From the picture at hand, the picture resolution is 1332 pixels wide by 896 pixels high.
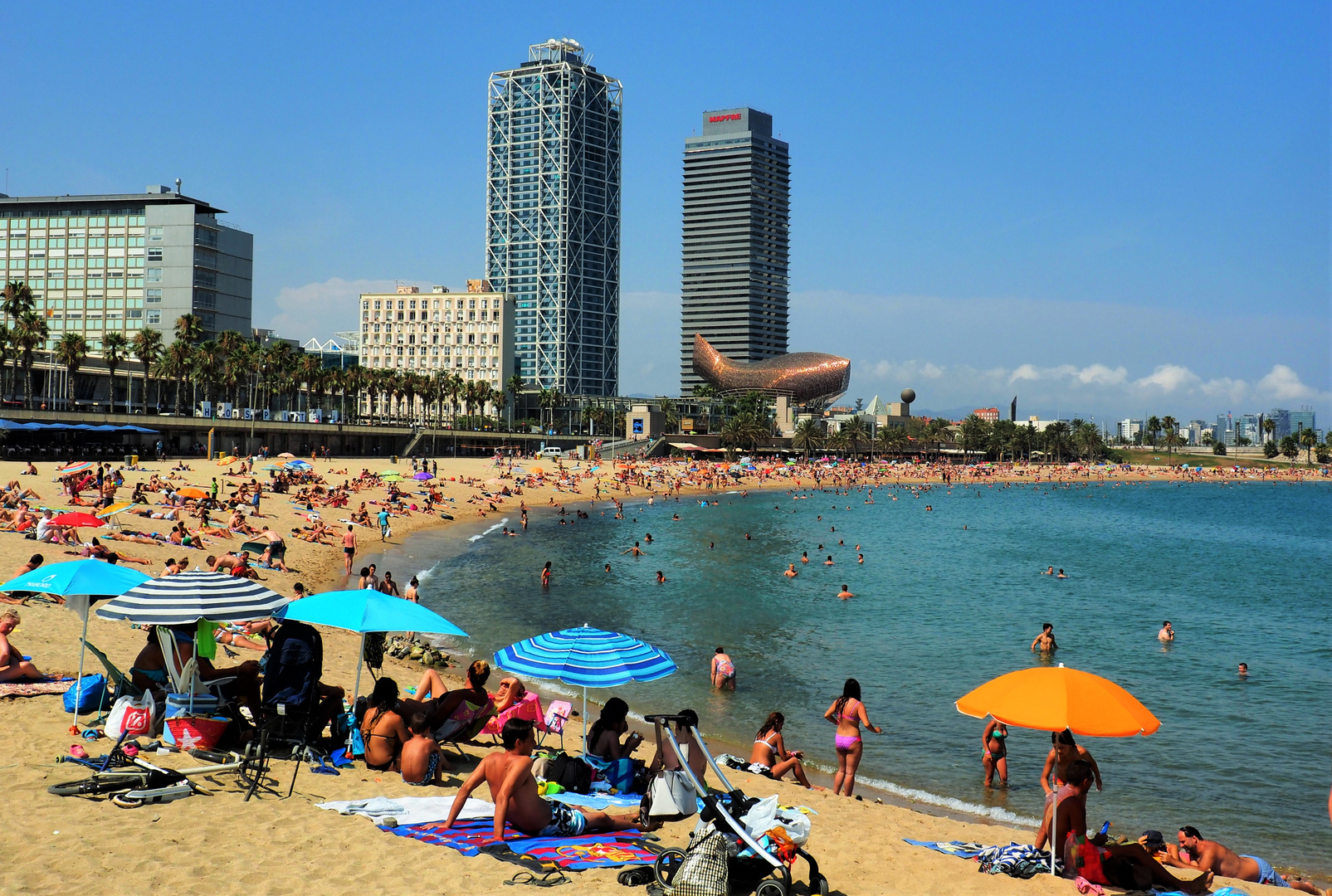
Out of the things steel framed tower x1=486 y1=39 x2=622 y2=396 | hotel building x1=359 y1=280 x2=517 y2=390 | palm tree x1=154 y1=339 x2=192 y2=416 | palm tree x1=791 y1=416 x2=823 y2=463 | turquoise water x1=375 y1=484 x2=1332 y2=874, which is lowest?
turquoise water x1=375 y1=484 x2=1332 y2=874

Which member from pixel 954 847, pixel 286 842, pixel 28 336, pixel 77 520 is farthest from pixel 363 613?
pixel 28 336

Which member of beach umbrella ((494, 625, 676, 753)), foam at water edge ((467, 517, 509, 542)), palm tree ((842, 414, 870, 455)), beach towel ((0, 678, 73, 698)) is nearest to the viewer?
beach umbrella ((494, 625, 676, 753))

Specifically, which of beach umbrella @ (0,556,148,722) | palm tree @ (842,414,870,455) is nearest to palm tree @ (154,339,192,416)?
beach umbrella @ (0,556,148,722)

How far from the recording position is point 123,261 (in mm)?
97438

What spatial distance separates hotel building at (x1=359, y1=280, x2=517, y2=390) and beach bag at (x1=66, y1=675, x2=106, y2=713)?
148 metres

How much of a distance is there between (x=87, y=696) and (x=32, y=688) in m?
1.62

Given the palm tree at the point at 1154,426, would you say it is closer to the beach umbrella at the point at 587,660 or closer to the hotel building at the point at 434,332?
the hotel building at the point at 434,332

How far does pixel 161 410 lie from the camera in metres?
79.4

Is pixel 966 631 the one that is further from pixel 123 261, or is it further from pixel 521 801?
pixel 123 261

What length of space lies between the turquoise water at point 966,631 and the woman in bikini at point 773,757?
1792 millimetres

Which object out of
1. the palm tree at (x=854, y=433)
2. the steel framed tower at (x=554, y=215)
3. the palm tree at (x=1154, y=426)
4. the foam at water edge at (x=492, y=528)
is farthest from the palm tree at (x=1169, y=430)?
the foam at water edge at (x=492, y=528)

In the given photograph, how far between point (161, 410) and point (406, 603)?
8157 cm

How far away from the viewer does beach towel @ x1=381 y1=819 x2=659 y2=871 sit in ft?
22.7

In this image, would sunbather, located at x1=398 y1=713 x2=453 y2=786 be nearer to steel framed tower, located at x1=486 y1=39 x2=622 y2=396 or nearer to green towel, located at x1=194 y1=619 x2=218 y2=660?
green towel, located at x1=194 y1=619 x2=218 y2=660
